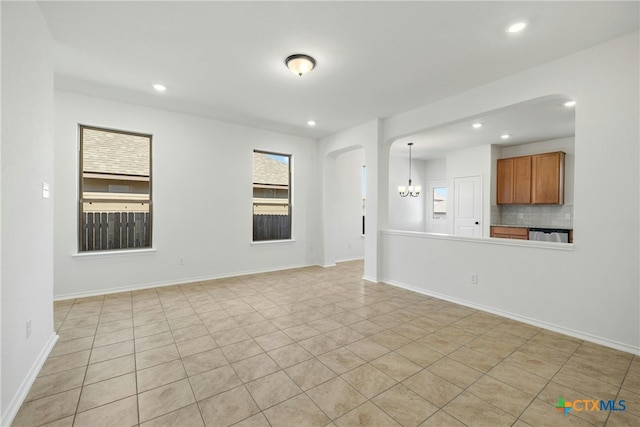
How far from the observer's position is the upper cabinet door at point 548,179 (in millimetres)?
5715

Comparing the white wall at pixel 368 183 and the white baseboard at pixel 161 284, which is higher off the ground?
the white wall at pixel 368 183

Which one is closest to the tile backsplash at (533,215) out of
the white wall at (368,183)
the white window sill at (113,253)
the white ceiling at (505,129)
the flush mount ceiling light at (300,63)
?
the white ceiling at (505,129)

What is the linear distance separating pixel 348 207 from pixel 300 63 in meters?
4.50

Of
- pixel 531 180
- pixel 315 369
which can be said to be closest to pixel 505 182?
pixel 531 180

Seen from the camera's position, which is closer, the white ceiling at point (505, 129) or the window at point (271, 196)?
the white ceiling at point (505, 129)

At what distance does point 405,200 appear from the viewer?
8.44m

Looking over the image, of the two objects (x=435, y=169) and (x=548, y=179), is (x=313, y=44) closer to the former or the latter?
(x=548, y=179)

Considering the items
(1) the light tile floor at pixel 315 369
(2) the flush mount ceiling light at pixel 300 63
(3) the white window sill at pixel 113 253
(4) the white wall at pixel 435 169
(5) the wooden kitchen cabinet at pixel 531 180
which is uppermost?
(2) the flush mount ceiling light at pixel 300 63

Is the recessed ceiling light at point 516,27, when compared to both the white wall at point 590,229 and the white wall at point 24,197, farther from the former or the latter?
the white wall at point 24,197

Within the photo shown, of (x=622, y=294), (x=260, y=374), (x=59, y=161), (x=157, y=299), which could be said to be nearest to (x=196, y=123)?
(x=59, y=161)

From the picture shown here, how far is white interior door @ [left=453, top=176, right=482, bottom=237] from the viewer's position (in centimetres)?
680

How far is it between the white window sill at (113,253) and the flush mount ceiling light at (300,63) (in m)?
3.56

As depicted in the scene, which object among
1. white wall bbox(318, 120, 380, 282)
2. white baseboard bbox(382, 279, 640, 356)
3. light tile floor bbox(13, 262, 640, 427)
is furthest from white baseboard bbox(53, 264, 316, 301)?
white baseboard bbox(382, 279, 640, 356)

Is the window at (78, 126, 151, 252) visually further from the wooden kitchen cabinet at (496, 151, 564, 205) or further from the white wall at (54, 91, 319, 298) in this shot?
the wooden kitchen cabinet at (496, 151, 564, 205)
